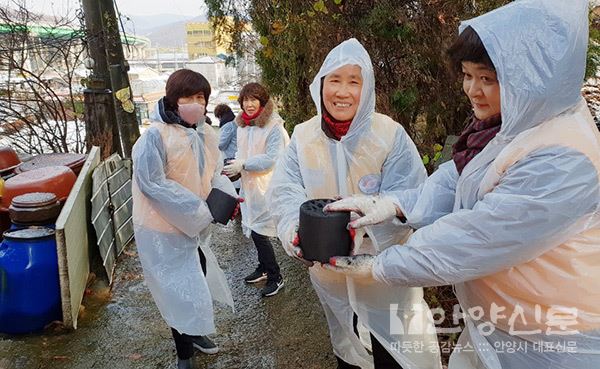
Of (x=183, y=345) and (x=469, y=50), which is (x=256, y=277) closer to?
(x=183, y=345)

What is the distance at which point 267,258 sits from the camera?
3434 mm

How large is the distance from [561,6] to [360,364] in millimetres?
1663

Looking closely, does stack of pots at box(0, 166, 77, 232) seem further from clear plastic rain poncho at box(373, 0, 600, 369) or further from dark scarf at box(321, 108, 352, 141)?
clear plastic rain poncho at box(373, 0, 600, 369)

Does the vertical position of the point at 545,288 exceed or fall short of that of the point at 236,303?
it exceeds it

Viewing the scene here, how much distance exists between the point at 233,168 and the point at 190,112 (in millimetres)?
1251

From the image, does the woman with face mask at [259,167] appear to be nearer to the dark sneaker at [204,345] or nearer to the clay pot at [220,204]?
the dark sneaker at [204,345]

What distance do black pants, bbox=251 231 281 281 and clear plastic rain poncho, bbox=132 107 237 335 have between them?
1067 millimetres

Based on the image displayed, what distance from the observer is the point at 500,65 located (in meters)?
1.06

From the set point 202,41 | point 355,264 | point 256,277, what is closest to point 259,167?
point 256,277

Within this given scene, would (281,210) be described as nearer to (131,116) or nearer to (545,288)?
(545,288)

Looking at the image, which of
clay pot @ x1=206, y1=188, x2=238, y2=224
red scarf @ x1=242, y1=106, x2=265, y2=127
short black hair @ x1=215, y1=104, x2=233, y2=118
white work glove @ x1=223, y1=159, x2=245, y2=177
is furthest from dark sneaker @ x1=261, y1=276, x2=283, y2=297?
short black hair @ x1=215, y1=104, x2=233, y2=118

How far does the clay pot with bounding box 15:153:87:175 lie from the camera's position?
3.85 meters

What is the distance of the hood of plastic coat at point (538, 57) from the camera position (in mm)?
1003

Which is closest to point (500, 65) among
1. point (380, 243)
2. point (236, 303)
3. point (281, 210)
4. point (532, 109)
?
point (532, 109)
